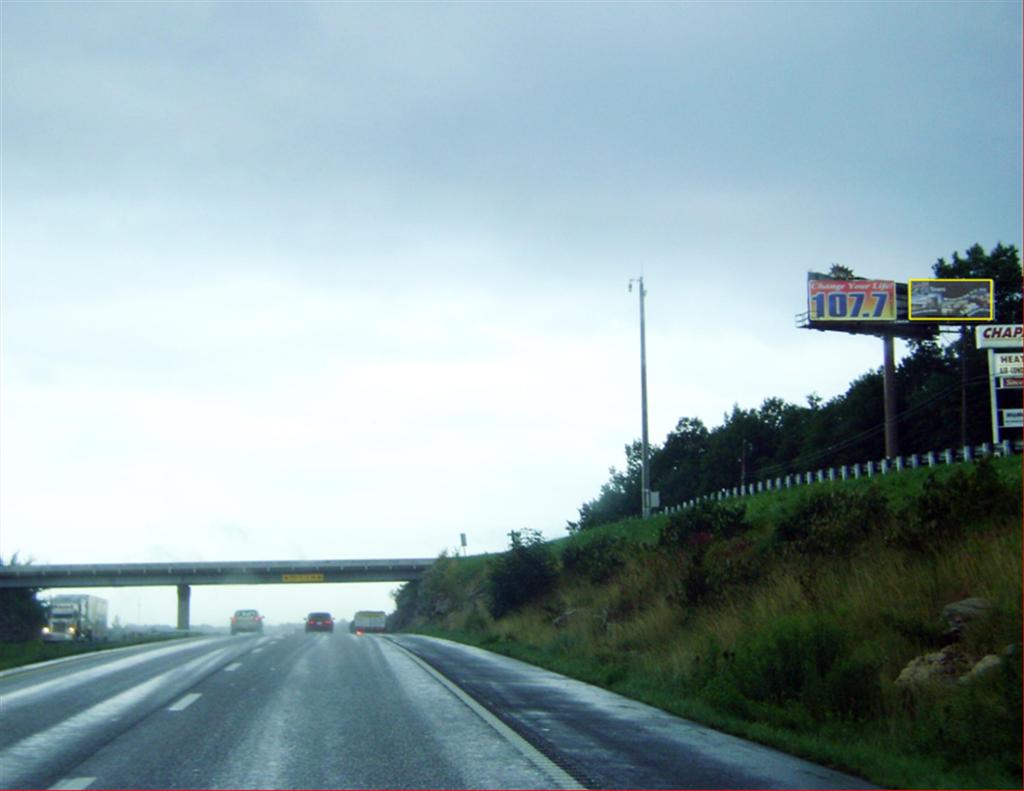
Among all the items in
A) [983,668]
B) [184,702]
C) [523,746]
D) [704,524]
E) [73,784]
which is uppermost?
[704,524]

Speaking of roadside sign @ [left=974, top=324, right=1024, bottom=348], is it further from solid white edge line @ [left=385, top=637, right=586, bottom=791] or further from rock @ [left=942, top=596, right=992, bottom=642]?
solid white edge line @ [left=385, top=637, right=586, bottom=791]

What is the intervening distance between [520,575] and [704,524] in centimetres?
1542

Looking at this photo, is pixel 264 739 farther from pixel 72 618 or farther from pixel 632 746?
pixel 72 618

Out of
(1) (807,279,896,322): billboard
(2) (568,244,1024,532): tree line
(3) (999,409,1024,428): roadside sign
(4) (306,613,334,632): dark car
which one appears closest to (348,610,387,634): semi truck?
(4) (306,613,334,632): dark car

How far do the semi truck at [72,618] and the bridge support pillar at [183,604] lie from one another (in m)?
18.4

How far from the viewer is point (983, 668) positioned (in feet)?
37.1

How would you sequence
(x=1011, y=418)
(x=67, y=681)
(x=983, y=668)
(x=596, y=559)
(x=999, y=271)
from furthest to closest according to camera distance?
(x=999, y=271), (x=596, y=559), (x=1011, y=418), (x=67, y=681), (x=983, y=668)

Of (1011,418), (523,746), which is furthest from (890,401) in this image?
(523,746)

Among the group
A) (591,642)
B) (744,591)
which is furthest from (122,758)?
(591,642)

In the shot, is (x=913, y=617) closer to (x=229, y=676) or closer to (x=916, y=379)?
(x=229, y=676)

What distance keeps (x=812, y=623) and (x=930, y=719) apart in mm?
3214

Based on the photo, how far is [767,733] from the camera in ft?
38.7

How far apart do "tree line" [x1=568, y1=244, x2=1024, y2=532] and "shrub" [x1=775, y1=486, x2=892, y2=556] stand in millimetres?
50641

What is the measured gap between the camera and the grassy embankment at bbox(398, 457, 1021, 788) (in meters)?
10.5
